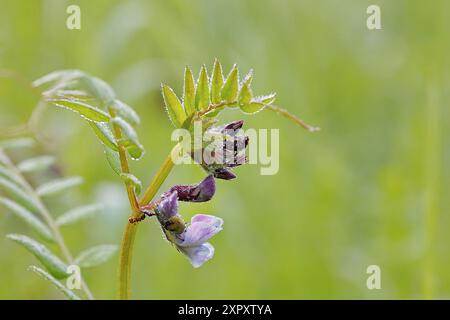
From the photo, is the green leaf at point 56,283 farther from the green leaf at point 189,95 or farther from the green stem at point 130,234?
the green leaf at point 189,95

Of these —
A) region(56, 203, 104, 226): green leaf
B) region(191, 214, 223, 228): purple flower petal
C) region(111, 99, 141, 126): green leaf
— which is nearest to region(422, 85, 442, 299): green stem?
region(56, 203, 104, 226): green leaf

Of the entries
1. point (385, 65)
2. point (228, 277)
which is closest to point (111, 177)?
point (228, 277)

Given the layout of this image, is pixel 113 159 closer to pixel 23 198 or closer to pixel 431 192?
pixel 23 198

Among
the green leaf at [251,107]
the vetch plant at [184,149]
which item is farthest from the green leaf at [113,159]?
the green leaf at [251,107]

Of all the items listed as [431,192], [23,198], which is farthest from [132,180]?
[431,192]

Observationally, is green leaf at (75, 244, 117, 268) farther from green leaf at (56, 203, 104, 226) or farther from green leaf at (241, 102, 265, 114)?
green leaf at (241, 102, 265, 114)

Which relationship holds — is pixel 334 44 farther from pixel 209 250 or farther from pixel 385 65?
pixel 209 250
